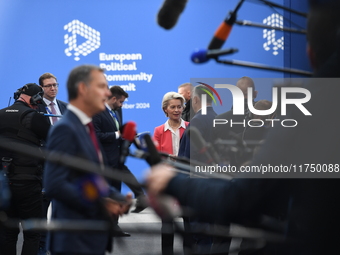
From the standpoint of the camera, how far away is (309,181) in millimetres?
935

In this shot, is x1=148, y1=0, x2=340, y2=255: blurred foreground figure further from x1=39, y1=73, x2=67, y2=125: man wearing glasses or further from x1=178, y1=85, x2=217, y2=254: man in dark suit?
x1=39, y1=73, x2=67, y2=125: man wearing glasses

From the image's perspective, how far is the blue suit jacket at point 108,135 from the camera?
4285 mm

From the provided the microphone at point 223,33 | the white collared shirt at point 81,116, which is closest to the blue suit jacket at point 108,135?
the white collared shirt at point 81,116

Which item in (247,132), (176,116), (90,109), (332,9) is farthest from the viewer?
(176,116)

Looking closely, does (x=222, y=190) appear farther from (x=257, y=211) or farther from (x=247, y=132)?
(x=247, y=132)

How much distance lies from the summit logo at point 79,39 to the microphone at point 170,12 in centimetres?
509

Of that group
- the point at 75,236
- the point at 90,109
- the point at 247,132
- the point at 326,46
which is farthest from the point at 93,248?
the point at 326,46

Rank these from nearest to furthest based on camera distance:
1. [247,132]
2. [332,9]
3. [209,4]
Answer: [332,9] → [247,132] → [209,4]

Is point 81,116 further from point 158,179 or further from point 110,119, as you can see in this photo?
point 110,119

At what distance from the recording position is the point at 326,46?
0.94m

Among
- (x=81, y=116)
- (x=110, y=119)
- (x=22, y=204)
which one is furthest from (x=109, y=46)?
(x=81, y=116)

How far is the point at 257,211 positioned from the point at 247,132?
1.85 m

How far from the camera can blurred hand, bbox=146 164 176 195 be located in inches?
37.2

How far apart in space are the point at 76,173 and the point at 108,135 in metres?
2.34
